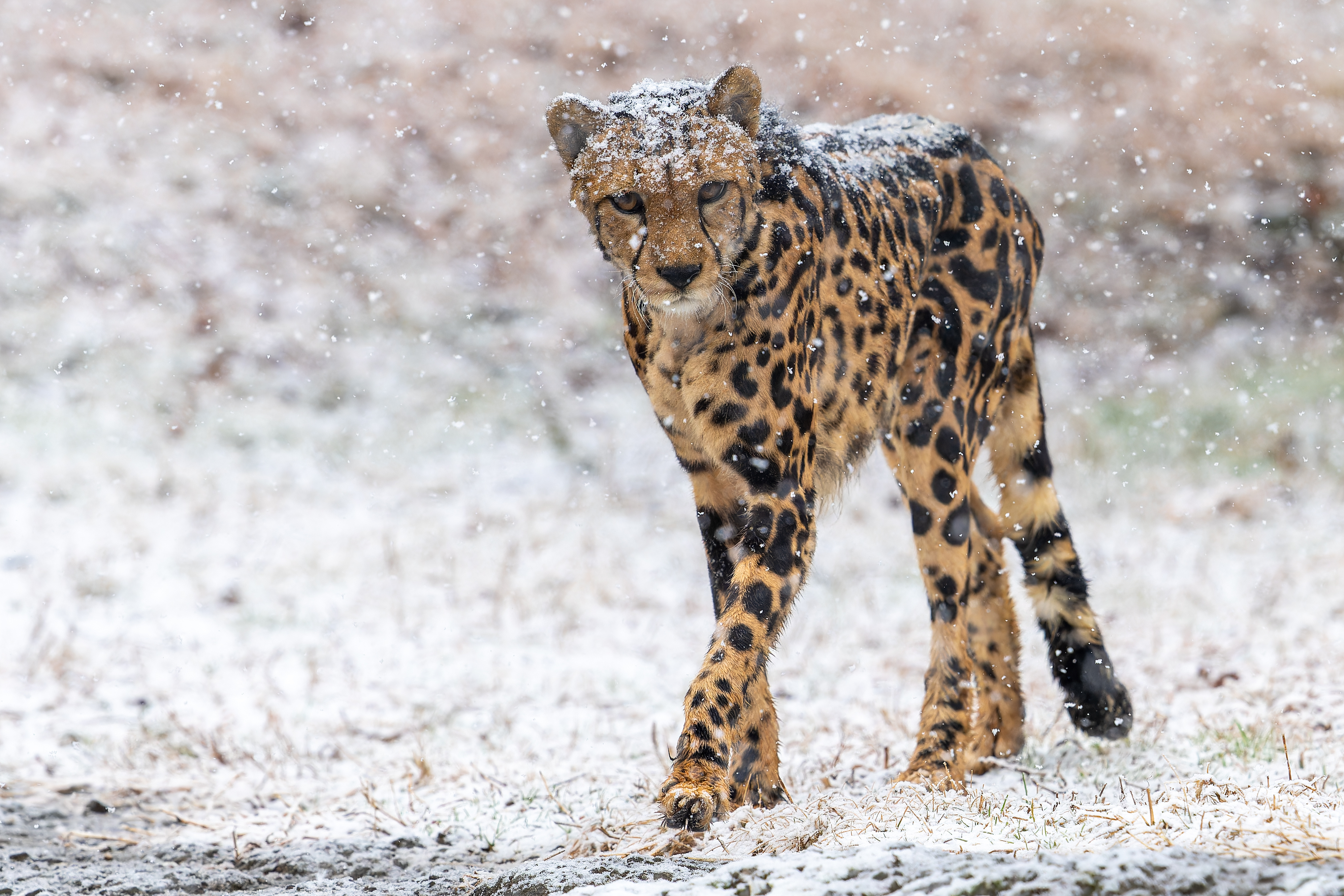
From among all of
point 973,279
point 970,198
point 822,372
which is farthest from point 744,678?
point 970,198

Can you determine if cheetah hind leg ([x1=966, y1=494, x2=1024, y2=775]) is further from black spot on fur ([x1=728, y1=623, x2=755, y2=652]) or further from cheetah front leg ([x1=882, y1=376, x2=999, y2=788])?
black spot on fur ([x1=728, y1=623, x2=755, y2=652])

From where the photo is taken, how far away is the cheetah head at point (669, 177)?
3.43 m

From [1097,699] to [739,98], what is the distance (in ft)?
8.12

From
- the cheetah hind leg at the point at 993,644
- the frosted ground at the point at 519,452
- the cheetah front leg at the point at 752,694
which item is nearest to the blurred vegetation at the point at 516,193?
the frosted ground at the point at 519,452

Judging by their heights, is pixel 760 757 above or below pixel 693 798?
above

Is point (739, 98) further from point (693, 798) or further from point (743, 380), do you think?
point (693, 798)

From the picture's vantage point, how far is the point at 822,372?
157 inches

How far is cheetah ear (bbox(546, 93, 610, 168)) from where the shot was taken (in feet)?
11.8

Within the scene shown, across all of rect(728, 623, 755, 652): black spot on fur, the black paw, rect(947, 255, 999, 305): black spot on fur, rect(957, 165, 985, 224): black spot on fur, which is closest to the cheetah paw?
rect(728, 623, 755, 652): black spot on fur

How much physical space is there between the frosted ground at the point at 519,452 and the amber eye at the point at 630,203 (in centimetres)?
169

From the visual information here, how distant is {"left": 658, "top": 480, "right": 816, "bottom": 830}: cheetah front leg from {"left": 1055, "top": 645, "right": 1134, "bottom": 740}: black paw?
127 cm

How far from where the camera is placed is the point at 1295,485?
9.48 meters

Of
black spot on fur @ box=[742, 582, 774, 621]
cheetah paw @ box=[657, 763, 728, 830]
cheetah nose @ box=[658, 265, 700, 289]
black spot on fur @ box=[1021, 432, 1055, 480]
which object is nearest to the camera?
cheetah paw @ box=[657, 763, 728, 830]

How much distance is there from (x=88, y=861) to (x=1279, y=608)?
6.33 meters
